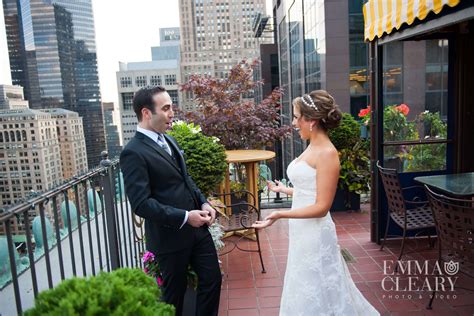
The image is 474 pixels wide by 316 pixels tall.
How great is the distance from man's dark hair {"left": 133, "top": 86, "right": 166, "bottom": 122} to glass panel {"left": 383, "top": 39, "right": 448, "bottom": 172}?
286 centimetres

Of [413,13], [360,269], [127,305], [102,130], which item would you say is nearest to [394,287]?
[360,269]

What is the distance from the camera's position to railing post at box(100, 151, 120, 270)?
8.83 feet

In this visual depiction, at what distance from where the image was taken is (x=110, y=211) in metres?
2.71

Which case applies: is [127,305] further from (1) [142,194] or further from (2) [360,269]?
(2) [360,269]

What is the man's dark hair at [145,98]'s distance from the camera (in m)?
2.24

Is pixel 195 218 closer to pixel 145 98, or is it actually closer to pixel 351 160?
pixel 145 98

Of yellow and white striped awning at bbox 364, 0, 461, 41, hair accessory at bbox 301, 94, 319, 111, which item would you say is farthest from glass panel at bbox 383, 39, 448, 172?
hair accessory at bbox 301, 94, 319, 111

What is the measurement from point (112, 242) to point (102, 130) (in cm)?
1899

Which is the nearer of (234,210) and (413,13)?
(413,13)

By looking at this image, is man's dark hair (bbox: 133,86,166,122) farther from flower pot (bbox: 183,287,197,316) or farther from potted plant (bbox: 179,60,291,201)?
potted plant (bbox: 179,60,291,201)

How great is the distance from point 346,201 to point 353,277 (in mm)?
2525

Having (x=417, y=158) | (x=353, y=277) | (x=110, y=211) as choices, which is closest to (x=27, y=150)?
(x=110, y=211)

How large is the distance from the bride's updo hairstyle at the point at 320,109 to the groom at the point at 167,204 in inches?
33.6

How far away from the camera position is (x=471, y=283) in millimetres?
3289
